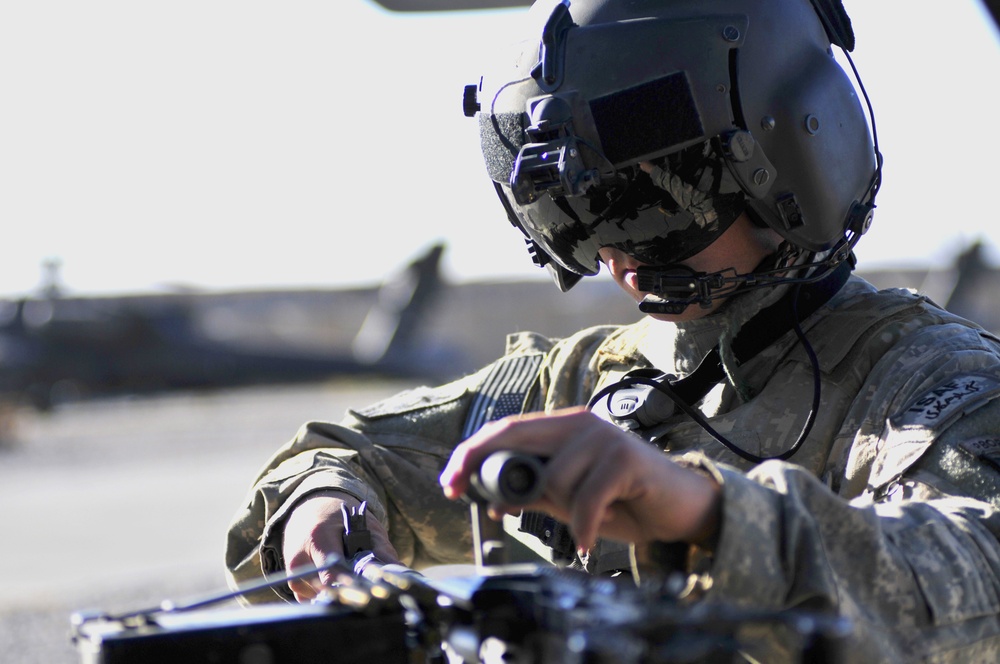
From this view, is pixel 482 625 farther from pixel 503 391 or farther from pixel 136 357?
pixel 136 357

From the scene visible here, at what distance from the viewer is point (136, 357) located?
69.5 feet

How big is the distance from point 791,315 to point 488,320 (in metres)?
37.7

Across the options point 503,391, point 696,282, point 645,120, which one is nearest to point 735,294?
point 696,282

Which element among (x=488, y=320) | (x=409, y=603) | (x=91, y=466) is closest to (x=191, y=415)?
(x=91, y=466)

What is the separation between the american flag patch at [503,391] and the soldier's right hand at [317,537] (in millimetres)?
427

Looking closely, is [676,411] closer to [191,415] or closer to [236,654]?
[236,654]

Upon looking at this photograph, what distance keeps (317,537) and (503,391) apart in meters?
0.70

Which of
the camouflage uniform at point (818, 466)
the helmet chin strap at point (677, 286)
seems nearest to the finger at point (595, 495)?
the camouflage uniform at point (818, 466)

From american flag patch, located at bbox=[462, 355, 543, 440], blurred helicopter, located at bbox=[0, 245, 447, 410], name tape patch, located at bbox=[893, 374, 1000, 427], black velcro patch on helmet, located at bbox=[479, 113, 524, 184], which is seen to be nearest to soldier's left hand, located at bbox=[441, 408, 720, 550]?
name tape patch, located at bbox=[893, 374, 1000, 427]

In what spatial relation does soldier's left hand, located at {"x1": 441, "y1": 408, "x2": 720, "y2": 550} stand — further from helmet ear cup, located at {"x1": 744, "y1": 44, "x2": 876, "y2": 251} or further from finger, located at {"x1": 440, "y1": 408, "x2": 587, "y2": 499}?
helmet ear cup, located at {"x1": 744, "y1": 44, "x2": 876, "y2": 251}

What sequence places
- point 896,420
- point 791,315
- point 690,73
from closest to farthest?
point 896,420
point 690,73
point 791,315

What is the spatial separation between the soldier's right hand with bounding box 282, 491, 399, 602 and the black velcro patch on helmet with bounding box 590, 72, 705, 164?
0.76 metres

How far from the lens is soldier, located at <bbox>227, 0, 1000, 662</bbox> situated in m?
1.74

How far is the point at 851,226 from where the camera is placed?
2.18 meters
